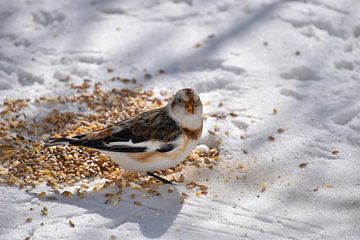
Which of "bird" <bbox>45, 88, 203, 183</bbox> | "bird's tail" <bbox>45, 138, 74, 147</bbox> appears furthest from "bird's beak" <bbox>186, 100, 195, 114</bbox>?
"bird's tail" <bbox>45, 138, 74, 147</bbox>

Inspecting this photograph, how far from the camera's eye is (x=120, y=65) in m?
6.59

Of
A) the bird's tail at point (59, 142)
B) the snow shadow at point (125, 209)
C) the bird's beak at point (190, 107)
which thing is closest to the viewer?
the snow shadow at point (125, 209)

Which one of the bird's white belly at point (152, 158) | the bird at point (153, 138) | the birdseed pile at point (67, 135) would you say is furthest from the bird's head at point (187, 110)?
the birdseed pile at point (67, 135)

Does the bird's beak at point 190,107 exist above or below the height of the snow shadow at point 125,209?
above

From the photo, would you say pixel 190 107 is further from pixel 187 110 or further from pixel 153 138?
pixel 153 138

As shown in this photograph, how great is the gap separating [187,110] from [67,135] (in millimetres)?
1100

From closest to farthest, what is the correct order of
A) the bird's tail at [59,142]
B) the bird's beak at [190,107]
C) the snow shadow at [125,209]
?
the snow shadow at [125,209], the bird's tail at [59,142], the bird's beak at [190,107]

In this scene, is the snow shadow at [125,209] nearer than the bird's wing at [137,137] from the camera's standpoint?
Yes

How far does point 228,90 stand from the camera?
6184 mm

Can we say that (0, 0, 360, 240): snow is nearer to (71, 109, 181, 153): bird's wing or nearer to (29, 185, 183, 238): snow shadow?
(29, 185, 183, 238): snow shadow

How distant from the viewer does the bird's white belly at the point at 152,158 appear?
15.8 ft

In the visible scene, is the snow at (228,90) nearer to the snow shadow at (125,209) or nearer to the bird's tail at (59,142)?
the snow shadow at (125,209)

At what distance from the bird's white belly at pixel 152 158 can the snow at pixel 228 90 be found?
0.22 metres

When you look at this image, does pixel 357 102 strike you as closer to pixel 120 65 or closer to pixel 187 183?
pixel 187 183
